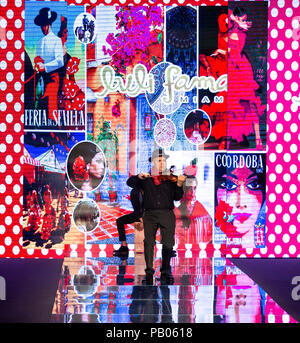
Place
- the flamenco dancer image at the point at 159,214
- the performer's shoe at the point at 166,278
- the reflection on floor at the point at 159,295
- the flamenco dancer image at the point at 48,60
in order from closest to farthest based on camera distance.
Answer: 1. the reflection on floor at the point at 159,295
2. the flamenco dancer image at the point at 159,214
3. the performer's shoe at the point at 166,278
4. the flamenco dancer image at the point at 48,60

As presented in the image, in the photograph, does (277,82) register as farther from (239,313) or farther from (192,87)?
(239,313)

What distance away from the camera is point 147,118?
8.14 metres

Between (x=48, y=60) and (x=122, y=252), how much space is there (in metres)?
3.06

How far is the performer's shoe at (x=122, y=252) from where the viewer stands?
8.09 meters

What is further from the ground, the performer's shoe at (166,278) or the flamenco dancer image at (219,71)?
the flamenco dancer image at (219,71)

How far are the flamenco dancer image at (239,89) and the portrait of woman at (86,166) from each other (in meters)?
2.00

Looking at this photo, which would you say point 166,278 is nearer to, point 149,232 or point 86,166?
point 149,232

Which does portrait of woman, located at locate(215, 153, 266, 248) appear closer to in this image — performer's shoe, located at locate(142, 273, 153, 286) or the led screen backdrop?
the led screen backdrop

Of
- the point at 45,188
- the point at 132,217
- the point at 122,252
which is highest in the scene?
the point at 45,188

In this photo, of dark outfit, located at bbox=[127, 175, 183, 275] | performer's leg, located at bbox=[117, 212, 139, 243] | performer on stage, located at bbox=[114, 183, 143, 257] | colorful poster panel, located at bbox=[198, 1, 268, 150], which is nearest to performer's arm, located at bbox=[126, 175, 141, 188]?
performer on stage, located at bbox=[114, 183, 143, 257]

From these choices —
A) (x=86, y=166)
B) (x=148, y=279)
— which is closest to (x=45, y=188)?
(x=86, y=166)

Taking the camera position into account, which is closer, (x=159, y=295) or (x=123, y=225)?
(x=159, y=295)

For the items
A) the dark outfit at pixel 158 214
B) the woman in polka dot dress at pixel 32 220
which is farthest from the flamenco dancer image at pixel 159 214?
the woman in polka dot dress at pixel 32 220

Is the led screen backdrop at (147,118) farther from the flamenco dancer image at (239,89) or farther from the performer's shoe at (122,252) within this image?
the performer's shoe at (122,252)
